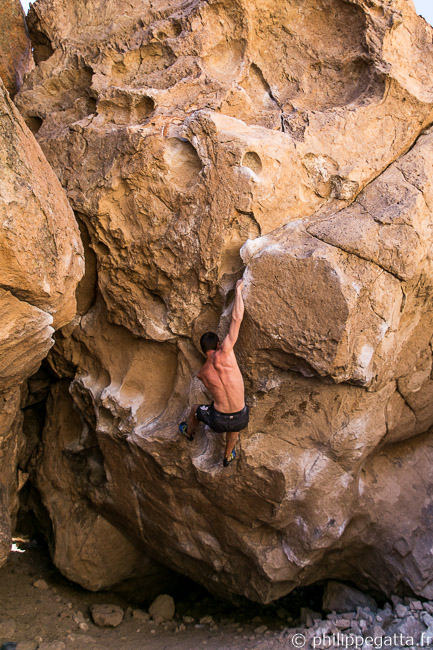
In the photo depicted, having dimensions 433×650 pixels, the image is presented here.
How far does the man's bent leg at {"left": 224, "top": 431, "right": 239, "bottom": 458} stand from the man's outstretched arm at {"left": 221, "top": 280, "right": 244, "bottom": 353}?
0.63 m

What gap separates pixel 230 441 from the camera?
376cm

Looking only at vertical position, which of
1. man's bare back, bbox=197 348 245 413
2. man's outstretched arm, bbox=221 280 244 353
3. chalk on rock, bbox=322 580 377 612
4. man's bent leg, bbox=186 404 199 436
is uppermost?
man's outstretched arm, bbox=221 280 244 353

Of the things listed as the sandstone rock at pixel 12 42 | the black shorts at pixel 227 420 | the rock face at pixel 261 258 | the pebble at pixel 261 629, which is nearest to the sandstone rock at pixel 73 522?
the rock face at pixel 261 258

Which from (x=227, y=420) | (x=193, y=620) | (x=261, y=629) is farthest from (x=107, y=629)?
(x=227, y=420)

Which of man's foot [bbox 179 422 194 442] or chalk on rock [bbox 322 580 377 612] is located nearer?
man's foot [bbox 179 422 194 442]

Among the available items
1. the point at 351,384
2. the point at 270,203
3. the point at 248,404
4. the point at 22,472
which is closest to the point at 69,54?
the point at 270,203

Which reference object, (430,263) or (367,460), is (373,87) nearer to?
(430,263)

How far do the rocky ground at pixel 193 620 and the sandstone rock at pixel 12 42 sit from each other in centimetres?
457

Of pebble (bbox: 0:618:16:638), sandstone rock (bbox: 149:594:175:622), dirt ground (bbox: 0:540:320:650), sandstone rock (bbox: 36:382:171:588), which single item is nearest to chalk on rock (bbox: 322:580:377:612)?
dirt ground (bbox: 0:540:320:650)

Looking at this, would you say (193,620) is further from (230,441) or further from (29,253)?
(29,253)

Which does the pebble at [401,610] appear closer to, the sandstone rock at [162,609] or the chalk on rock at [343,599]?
the chalk on rock at [343,599]

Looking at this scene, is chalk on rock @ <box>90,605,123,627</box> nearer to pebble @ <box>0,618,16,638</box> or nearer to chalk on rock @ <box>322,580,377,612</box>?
pebble @ <box>0,618,16,638</box>

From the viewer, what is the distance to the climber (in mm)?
3473

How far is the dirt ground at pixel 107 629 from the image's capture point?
13.7ft
